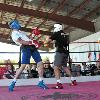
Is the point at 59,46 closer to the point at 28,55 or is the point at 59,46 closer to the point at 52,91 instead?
→ the point at 28,55

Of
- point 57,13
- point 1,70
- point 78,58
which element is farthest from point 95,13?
point 1,70

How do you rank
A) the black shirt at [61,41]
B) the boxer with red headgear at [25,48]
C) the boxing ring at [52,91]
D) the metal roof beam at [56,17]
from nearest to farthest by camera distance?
the boxing ring at [52,91] → the boxer with red headgear at [25,48] → the black shirt at [61,41] → the metal roof beam at [56,17]

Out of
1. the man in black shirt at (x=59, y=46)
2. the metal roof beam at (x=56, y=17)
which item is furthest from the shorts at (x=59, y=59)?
the metal roof beam at (x=56, y=17)

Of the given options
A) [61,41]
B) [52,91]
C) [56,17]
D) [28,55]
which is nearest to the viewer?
[52,91]

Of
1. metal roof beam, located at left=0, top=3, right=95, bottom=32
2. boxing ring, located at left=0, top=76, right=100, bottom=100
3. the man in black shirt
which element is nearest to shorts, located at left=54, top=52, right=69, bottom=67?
the man in black shirt

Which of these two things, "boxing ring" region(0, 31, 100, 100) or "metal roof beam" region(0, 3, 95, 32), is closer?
"boxing ring" region(0, 31, 100, 100)

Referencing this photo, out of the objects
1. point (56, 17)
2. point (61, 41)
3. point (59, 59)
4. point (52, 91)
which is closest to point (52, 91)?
point (52, 91)

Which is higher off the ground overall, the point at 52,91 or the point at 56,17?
the point at 56,17

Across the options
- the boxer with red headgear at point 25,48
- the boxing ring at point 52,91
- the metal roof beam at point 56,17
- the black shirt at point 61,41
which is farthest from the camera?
the metal roof beam at point 56,17

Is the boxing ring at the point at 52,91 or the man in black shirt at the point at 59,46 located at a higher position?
the man in black shirt at the point at 59,46

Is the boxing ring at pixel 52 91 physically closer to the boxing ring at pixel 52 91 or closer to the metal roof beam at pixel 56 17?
the boxing ring at pixel 52 91

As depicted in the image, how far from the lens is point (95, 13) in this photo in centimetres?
1307

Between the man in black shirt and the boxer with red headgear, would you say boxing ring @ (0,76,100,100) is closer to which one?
the boxer with red headgear

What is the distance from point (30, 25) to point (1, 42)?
20.7 feet
